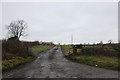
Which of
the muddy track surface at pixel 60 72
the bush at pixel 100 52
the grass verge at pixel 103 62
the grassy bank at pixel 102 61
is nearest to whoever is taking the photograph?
the muddy track surface at pixel 60 72

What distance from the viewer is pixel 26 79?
6352 millimetres

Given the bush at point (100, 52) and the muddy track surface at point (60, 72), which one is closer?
the muddy track surface at point (60, 72)

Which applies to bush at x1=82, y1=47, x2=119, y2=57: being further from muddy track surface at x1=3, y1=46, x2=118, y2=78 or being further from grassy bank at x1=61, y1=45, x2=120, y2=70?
muddy track surface at x1=3, y1=46, x2=118, y2=78

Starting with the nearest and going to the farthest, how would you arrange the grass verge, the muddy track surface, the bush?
1. the muddy track surface
2. the grass verge
3. the bush

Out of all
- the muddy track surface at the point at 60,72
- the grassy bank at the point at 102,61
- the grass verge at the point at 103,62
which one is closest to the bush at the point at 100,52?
the grassy bank at the point at 102,61

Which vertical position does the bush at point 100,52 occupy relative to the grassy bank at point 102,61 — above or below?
above

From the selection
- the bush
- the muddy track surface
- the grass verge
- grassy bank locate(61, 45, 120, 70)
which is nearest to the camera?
the muddy track surface

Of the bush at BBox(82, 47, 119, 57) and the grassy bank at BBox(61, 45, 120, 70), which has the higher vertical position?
the bush at BBox(82, 47, 119, 57)

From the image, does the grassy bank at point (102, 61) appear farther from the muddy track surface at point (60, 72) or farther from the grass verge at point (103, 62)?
the muddy track surface at point (60, 72)

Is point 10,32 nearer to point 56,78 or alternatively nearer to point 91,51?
point 91,51

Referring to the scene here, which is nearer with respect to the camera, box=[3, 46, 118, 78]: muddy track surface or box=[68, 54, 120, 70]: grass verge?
box=[3, 46, 118, 78]: muddy track surface

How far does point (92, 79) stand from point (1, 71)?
6.59 meters

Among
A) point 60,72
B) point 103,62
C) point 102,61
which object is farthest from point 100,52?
point 60,72

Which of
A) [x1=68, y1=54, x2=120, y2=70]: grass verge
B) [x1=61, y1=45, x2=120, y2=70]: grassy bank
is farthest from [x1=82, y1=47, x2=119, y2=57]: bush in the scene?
[x1=68, y1=54, x2=120, y2=70]: grass verge
